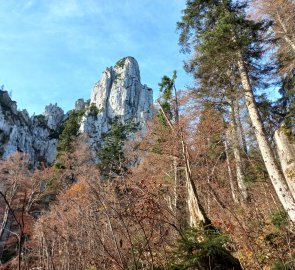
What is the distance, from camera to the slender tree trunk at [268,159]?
6.29 metres

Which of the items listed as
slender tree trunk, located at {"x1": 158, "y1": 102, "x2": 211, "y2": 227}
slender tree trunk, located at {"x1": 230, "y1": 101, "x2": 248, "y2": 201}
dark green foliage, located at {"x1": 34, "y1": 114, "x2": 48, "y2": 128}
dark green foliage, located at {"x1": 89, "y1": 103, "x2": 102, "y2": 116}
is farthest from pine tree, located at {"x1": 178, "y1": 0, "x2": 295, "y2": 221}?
dark green foliage, located at {"x1": 34, "y1": 114, "x2": 48, "y2": 128}

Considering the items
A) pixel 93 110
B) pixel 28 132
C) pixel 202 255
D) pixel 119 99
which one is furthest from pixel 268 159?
pixel 119 99

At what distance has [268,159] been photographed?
23.7ft

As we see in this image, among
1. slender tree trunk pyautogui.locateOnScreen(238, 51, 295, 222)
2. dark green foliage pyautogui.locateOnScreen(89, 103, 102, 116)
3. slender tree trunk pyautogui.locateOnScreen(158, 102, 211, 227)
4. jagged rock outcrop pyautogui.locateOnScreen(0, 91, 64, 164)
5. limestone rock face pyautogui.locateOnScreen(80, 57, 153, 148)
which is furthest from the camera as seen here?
dark green foliage pyautogui.locateOnScreen(89, 103, 102, 116)

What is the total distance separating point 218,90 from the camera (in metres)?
11.2

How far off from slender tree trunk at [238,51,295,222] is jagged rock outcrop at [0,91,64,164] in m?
45.3

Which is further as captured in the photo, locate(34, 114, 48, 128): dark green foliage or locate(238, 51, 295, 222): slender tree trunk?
locate(34, 114, 48, 128): dark green foliage

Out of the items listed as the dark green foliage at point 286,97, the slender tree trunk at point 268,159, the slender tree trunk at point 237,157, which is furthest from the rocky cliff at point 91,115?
the slender tree trunk at point 268,159

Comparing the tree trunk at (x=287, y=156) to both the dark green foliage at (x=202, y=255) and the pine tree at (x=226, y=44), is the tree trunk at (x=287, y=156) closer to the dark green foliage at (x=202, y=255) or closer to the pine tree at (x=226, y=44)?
the pine tree at (x=226, y=44)

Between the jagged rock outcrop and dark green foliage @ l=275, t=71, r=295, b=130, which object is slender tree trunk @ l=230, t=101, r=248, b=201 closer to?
dark green foliage @ l=275, t=71, r=295, b=130

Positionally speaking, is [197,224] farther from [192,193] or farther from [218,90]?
[218,90]

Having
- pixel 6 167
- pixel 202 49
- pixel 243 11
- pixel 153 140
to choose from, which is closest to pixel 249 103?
pixel 202 49

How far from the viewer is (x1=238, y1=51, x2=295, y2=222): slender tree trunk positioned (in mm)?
6289

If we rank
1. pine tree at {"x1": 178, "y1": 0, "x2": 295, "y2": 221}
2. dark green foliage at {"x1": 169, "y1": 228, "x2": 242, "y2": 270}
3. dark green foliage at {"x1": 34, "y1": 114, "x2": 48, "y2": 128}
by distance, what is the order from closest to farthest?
1. dark green foliage at {"x1": 169, "y1": 228, "x2": 242, "y2": 270}
2. pine tree at {"x1": 178, "y1": 0, "x2": 295, "y2": 221}
3. dark green foliage at {"x1": 34, "y1": 114, "x2": 48, "y2": 128}
